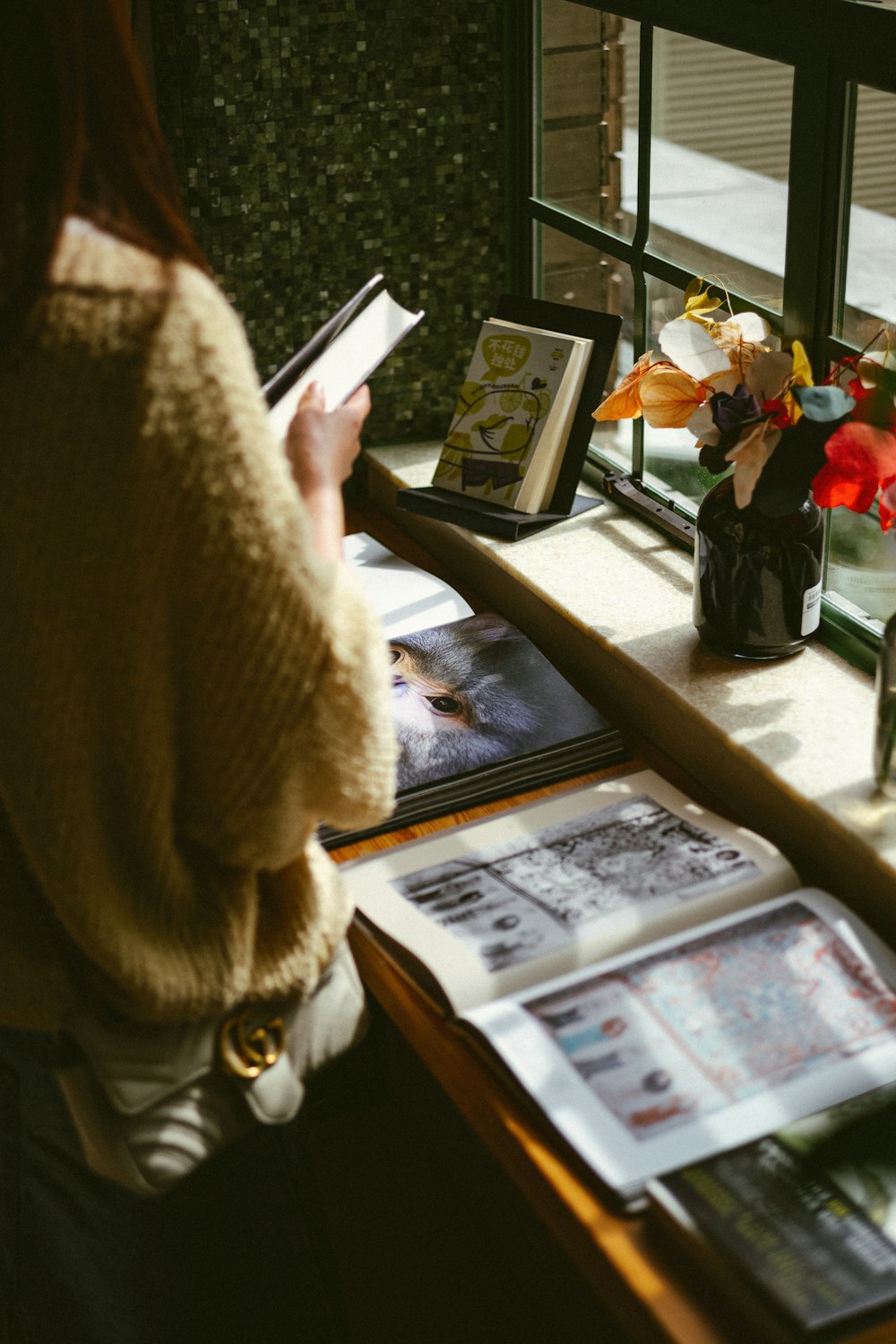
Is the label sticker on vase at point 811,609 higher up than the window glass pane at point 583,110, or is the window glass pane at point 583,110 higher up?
the window glass pane at point 583,110

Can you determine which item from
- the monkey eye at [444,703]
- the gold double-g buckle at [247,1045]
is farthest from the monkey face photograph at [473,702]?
the gold double-g buckle at [247,1045]

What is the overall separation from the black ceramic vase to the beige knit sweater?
54 cm

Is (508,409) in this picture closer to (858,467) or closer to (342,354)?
(342,354)

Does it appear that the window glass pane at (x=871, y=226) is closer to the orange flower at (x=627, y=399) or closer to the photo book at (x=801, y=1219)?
the orange flower at (x=627, y=399)

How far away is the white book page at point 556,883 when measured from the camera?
106cm

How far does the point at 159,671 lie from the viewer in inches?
30.3

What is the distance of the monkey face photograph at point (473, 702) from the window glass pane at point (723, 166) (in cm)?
45

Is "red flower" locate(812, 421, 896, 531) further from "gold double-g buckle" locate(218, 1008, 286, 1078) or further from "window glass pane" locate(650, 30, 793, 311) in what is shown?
"gold double-g buckle" locate(218, 1008, 286, 1078)

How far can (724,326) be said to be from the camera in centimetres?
124

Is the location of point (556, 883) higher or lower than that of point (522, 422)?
lower

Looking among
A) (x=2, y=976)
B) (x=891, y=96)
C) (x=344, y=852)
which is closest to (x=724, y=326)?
(x=891, y=96)

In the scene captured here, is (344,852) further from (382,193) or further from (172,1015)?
(382,193)

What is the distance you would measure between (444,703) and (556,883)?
30 centimetres

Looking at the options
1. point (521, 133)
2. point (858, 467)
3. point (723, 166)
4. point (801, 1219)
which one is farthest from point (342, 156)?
point (801, 1219)
